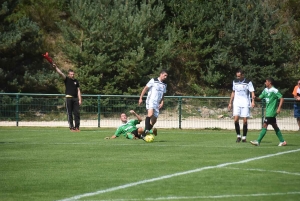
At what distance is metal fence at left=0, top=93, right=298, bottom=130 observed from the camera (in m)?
30.5

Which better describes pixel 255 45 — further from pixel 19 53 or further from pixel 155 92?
pixel 155 92

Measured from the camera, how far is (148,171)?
12648 millimetres

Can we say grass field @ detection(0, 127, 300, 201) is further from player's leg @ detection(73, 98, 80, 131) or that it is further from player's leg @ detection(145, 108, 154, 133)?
player's leg @ detection(73, 98, 80, 131)

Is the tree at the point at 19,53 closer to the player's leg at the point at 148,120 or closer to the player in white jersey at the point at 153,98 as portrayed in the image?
the player in white jersey at the point at 153,98

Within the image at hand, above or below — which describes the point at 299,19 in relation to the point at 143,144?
above

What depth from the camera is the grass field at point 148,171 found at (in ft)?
33.1

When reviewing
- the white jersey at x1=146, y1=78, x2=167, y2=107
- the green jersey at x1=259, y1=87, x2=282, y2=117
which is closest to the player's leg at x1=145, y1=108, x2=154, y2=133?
the white jersey at x1=146, y1=78, x2=167, y2=107

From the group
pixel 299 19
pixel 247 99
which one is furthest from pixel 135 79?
pixel 247 99

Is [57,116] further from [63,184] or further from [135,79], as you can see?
[63,184]

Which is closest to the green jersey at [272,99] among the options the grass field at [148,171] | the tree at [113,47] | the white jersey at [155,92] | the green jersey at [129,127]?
the grass field at [148,171]

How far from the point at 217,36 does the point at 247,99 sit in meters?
23.8

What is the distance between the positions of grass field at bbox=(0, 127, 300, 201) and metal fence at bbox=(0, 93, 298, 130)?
10884 millimetres

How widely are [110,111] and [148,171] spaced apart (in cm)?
1859

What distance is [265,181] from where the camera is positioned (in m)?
11.3
